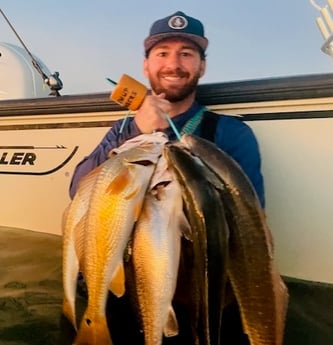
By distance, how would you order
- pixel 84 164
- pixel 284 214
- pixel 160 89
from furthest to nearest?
pixel 284 214 → pixel 160 89 → pixel 84 164

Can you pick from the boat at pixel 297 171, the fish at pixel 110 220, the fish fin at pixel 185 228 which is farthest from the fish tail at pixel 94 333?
the boat at pixel 297 171

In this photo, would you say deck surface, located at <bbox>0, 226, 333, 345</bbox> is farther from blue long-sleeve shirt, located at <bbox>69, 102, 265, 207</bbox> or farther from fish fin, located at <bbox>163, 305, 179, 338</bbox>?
blue long-sleeve shirt, located at <bbox>69, 102, 265, 207</bbox>

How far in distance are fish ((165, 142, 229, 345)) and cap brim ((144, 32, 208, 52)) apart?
1159 mm

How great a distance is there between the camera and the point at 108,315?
8.89 ft

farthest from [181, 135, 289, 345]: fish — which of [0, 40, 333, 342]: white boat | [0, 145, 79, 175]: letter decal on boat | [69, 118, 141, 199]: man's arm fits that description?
[0, 145, 79, 175]: letter decal on boat

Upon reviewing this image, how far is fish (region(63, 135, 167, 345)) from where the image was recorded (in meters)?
2.20

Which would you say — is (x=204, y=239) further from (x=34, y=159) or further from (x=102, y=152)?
(x=34, y=159)

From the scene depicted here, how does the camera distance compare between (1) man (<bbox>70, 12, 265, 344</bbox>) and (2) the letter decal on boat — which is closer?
(1) man (<bbox>70, 12, 265, 344</bbox>)

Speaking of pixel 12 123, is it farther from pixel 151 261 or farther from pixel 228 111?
pixel 151 261

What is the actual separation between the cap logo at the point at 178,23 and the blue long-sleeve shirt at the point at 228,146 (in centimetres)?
41

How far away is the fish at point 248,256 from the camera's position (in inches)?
85.4

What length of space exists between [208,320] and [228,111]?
5.28ft

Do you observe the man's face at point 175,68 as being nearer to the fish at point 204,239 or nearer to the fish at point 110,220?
the fish at point 110,220

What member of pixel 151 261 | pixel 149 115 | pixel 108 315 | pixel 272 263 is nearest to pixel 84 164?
pixel 149 115
